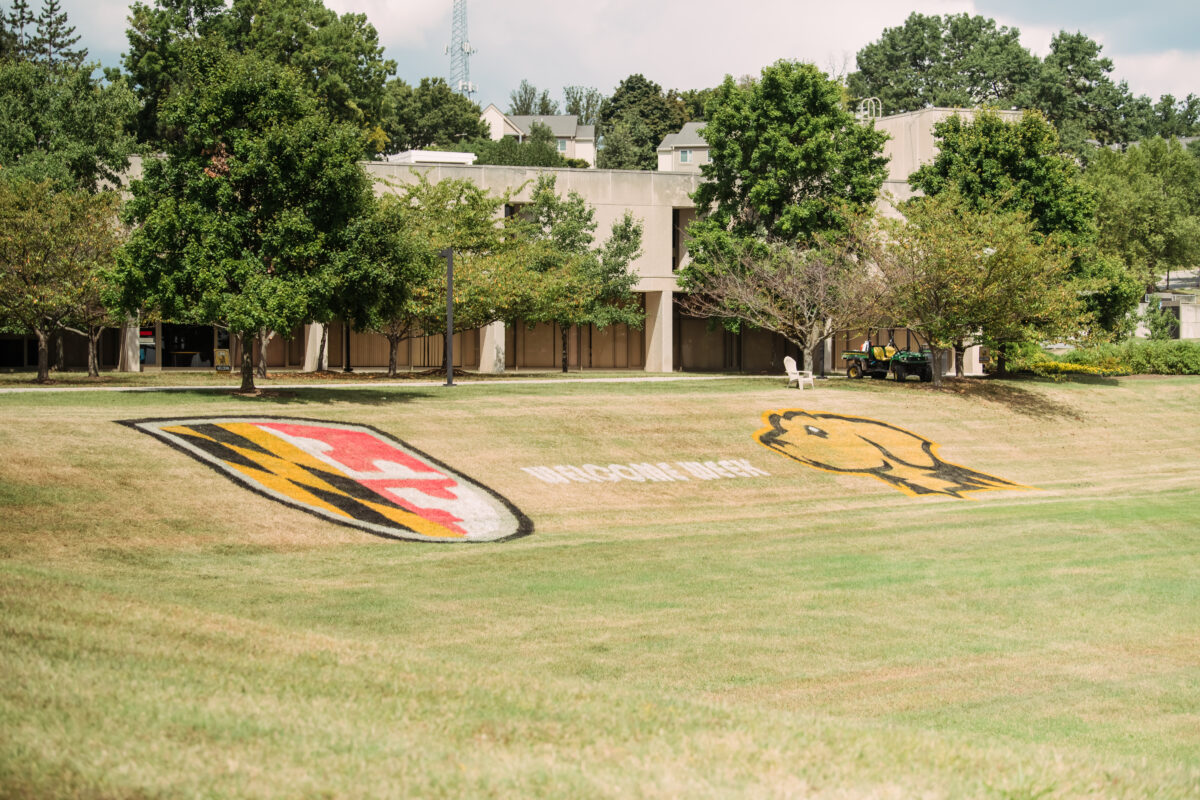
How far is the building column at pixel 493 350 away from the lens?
51656mm

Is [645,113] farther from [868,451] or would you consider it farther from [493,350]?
[868,451]

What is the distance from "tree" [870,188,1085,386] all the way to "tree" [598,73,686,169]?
64.2 m

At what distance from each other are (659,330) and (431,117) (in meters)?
62.0

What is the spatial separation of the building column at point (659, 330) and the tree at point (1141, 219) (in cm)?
2859

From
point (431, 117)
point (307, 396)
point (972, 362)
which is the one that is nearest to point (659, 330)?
point (972, 362)

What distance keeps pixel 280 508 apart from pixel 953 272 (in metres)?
29.1

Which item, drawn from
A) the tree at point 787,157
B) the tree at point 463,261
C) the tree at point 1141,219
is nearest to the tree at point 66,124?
the tree at point 463,261

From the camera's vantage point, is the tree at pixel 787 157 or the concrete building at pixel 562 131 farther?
the concrete building at pixel 562 131

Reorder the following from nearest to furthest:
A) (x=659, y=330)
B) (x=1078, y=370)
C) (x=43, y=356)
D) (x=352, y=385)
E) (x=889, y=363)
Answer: (x=43, y=356)
(x=352, y=385)
(x=889, y=363)
(x=1078, y=370)
(x=659, y=330)

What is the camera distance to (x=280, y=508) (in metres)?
21.1

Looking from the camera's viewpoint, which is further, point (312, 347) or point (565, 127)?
point (565, 127)

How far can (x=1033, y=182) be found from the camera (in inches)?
1965

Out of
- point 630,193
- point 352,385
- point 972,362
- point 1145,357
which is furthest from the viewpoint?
point 972,362

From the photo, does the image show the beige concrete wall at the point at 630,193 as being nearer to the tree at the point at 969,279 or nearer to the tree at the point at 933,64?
the tree at the point at 969,279
